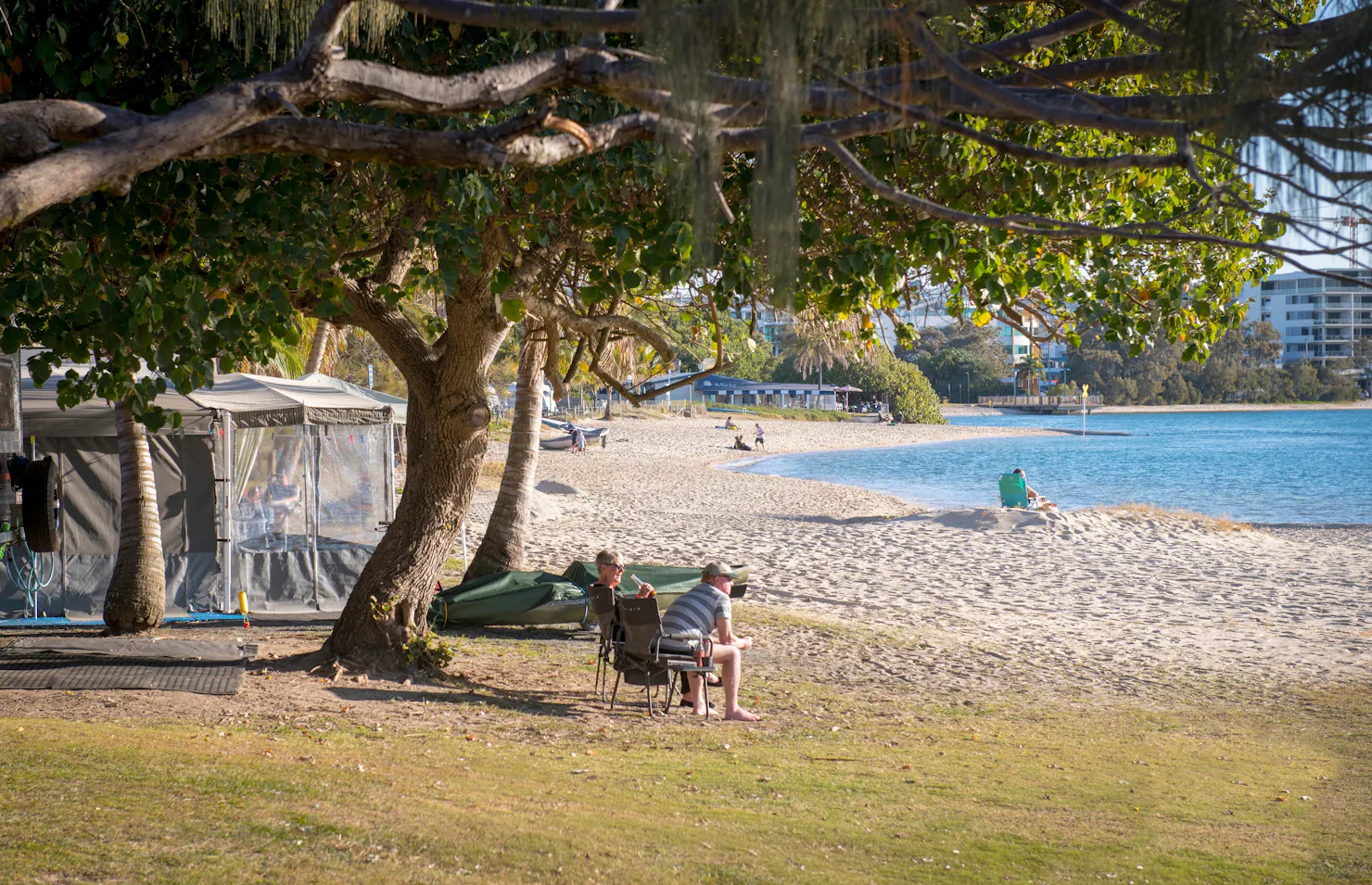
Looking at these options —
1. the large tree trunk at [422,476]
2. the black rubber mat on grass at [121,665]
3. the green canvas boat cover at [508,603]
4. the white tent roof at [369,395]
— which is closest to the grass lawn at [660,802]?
the large tree trunk at [422,476]

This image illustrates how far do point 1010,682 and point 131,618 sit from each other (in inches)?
295

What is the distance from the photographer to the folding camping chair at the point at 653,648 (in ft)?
24.8

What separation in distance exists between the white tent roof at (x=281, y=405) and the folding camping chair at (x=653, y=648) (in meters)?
4.30

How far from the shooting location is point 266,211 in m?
5.43

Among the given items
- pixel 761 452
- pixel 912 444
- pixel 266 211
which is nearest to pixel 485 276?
pixel 266 211

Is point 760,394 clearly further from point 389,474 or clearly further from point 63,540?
point 63,540

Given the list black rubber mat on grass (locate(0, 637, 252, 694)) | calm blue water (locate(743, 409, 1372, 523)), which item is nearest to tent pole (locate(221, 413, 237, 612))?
black rubber mat on grass (locate(0, 637, 252, 694))

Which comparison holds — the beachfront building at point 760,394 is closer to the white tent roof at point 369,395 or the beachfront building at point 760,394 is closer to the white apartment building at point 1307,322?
the white apartment building at point 1307,322

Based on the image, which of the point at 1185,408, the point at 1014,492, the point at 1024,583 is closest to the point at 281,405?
the point at 1024,583

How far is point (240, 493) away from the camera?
11477mm

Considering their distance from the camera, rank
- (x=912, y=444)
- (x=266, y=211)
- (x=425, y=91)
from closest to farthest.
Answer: (x=425, y=91)
(x=266, y=211)
(x=912, y=444)

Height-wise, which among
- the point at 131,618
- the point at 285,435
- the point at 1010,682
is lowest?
the point at 1010,682

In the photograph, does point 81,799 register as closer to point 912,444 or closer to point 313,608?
point 313,608

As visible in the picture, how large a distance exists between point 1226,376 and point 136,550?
116 m
